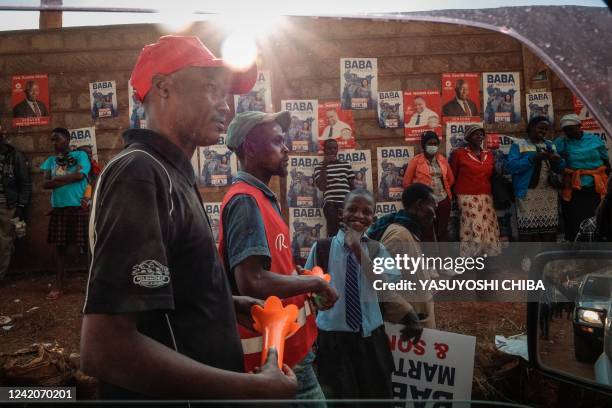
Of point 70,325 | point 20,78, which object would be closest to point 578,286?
point 70,325

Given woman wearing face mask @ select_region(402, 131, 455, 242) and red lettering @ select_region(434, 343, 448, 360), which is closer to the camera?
woman wearing face mask @ select_region(402, 131, 455, 242)

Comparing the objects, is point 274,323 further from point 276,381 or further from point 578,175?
point 578,175

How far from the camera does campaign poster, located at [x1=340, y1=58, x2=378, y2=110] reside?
116cm

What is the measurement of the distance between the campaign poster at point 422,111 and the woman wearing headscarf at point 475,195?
80mm

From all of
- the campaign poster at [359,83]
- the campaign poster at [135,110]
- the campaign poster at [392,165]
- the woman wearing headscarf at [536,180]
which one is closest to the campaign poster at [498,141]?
the woman wearing headscarf at [536,180]

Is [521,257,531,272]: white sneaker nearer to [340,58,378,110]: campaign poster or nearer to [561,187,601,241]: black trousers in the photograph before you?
[561,187,601,241]: black trousers

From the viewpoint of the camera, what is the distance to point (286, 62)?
3.31 feet

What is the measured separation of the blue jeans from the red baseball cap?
0.99 meters

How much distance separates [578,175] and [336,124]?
1.80ft

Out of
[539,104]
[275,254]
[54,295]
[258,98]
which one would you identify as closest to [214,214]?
[275,254]

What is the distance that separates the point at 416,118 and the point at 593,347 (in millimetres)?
595

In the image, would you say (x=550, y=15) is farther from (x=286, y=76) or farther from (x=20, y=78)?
(x=20, y=78)

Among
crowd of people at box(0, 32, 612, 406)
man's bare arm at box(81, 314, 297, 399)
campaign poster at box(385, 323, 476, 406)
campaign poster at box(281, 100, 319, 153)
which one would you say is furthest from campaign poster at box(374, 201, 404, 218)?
man's bare arm at box(81, 314, 297, 399)

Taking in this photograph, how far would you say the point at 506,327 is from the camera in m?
1.23
